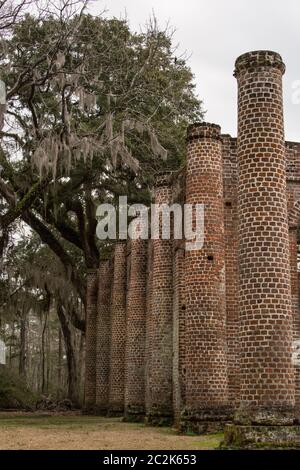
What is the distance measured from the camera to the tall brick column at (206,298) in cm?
1516

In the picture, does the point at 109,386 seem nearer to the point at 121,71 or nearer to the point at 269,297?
the point at 121,71

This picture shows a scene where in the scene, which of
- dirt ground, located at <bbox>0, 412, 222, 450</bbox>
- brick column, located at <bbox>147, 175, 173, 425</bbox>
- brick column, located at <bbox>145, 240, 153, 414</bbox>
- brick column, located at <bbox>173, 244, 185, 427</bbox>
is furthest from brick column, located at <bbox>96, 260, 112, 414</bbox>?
dirt ground, located at <bbox>0, 412, 222, 450</bbox>

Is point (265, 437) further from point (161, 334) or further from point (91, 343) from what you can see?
point (91, 343)

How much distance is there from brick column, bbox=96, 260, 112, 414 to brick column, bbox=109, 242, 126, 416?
188 centimetres

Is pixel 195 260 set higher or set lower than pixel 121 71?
lower

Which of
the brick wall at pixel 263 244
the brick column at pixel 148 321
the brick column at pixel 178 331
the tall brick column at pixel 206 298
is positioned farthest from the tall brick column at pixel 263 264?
the brick column at pixel 148 321

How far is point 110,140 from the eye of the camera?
65.7 ft

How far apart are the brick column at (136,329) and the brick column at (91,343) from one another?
6679 millimetres

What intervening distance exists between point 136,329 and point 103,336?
19.1 ft

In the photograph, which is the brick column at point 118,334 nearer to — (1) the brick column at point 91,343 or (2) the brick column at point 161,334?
(1) the brick column at point 91,343

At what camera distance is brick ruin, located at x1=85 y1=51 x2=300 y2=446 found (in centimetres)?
1134

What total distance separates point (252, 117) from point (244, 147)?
21.6 inches

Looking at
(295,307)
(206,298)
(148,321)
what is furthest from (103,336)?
(206,298)

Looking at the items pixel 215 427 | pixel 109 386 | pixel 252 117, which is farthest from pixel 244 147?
pixel 109 386
